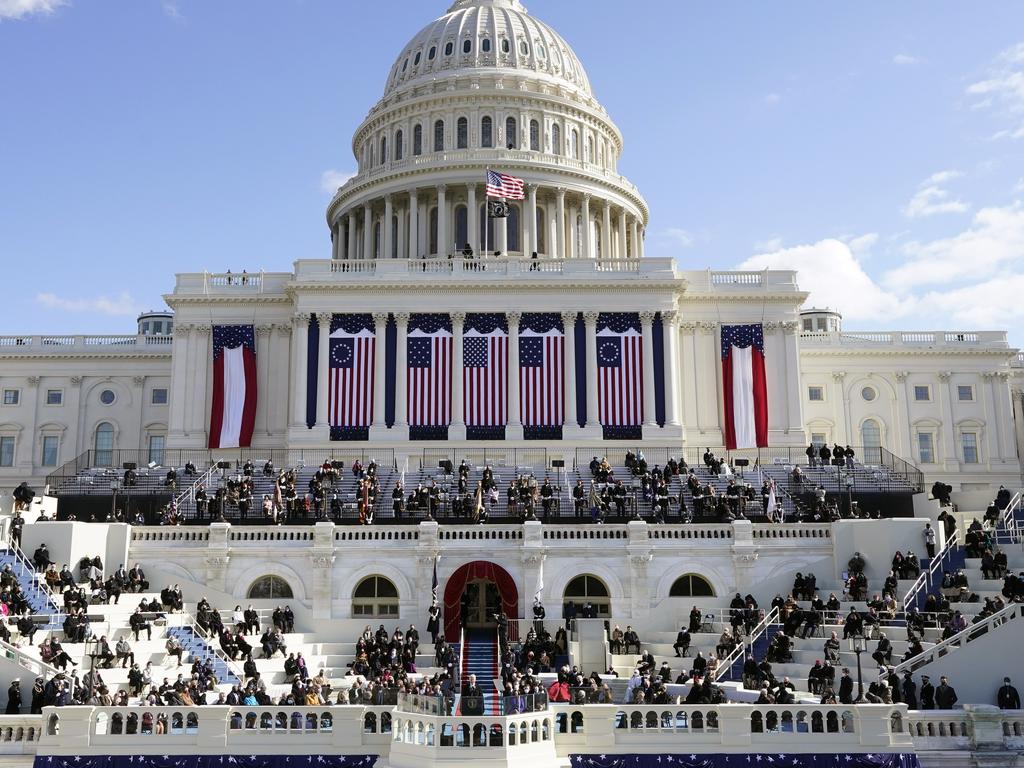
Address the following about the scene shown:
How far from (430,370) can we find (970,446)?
137 feet

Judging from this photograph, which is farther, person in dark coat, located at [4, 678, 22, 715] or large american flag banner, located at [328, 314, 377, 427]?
large american flag banner, located at [328, 314, 377, 427]

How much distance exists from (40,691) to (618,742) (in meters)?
16.1

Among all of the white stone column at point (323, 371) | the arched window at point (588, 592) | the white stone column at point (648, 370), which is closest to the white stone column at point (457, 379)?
the white stone column at point (323, 371)

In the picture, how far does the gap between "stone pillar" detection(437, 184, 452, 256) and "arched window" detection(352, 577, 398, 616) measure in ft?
134

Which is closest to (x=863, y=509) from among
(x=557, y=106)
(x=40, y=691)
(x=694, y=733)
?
(x=694, y=733)

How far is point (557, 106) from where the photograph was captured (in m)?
91.6

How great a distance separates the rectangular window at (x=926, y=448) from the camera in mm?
83812

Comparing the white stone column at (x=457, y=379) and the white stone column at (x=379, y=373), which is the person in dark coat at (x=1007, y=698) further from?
the white stone column at (x=379, y=373)

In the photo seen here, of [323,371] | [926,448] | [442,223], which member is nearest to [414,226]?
[442,223]

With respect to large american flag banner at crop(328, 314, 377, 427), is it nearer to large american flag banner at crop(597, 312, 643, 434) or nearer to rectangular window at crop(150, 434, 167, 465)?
large american flag banner at crop(597, 312, 643, 434)

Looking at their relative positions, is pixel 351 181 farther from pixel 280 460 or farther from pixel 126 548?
pixel 126 548

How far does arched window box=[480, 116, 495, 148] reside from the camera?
3532 inches

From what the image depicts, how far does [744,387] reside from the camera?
230ft

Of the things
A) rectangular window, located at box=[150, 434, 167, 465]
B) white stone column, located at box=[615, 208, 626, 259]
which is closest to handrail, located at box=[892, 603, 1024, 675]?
white stone column, located at box=[615, 208, 626, 259]
